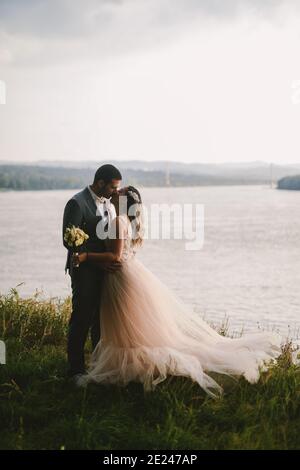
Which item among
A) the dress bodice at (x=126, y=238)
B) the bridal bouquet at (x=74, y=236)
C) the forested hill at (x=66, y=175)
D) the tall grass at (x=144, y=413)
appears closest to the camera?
the tall grass at (x=144, y=413)

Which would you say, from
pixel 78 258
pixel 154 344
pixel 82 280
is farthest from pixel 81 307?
pixel 154 344

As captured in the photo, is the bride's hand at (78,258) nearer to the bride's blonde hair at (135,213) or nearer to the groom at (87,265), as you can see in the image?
the groom at (87,265)

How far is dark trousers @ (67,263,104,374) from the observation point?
195 inches

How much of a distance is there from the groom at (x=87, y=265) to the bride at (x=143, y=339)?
8cm

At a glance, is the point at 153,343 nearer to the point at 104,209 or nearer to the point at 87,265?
the point at 87,265

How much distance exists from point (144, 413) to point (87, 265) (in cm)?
133

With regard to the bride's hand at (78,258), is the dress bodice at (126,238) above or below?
above

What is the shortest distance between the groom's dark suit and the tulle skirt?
0.35ft

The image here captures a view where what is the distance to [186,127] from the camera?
63.0 m

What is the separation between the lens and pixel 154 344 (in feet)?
16.0

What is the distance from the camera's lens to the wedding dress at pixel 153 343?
468cm

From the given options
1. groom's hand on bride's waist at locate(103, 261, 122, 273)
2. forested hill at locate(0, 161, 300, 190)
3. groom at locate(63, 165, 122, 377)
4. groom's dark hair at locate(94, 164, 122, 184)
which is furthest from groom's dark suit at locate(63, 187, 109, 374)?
forested hill at locate(0, 161, 300, 190)

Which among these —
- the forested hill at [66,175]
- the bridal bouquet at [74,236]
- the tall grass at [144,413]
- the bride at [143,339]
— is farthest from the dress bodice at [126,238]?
the forested hill at [66,175]

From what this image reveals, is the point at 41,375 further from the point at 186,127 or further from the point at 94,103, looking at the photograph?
the point at 186,127
